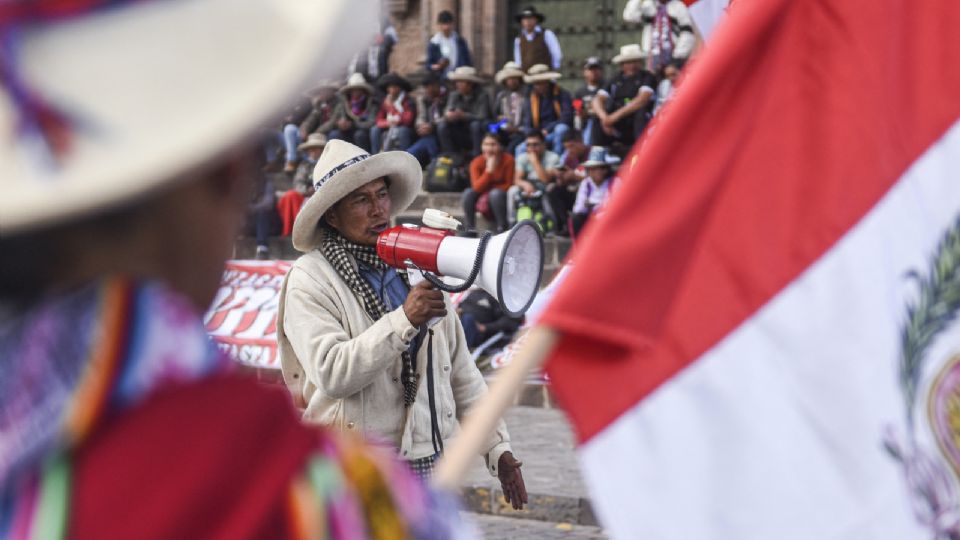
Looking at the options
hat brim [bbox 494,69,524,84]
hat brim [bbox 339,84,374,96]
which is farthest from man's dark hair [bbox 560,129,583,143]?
hat brim [bbox 339,84,374,96]

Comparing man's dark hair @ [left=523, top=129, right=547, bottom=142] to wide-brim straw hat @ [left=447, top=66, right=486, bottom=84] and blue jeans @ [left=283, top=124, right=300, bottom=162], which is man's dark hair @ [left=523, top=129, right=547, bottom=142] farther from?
blue jeans @ [left=283, top=124, right=300, bottom=162]

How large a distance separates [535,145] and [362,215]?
11.1 meters

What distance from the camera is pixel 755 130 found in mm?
2424

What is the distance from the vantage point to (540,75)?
1698 cm

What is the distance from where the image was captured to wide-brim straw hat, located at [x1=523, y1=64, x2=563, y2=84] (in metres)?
16.9

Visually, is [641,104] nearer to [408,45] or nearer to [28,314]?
[408,45]

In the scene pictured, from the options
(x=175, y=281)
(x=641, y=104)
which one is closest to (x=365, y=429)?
(x=175, y=281)

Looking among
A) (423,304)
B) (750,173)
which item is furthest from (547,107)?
(750,173)

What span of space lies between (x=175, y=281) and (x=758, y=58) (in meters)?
1.60

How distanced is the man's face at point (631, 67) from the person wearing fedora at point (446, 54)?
369 centimetres

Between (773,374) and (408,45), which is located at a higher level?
(773,374)

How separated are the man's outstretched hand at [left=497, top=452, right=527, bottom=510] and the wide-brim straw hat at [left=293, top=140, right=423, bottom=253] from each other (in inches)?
40.3

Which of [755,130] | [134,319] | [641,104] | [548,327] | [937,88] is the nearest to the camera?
[134,319]

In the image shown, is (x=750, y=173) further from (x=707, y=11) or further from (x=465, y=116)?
(x=465, y=116)
